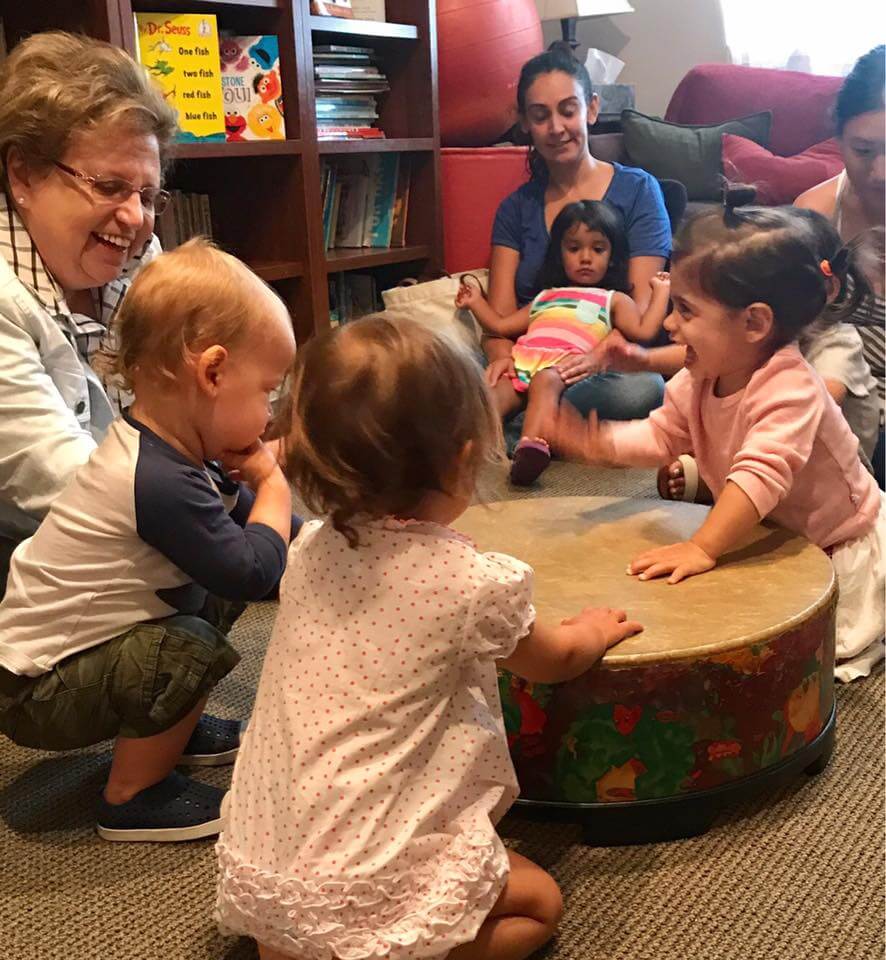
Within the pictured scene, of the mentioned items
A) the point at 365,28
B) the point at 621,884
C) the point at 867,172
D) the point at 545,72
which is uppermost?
the point at 365,28

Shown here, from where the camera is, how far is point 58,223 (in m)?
1.39

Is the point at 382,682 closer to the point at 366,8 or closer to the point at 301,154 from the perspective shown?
the point at 301,154

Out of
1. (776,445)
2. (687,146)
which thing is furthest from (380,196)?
(776,445)

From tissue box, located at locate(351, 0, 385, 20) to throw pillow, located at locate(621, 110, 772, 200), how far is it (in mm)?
816

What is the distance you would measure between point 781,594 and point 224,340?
2.32ft

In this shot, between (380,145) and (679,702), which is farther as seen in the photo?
(380,145)

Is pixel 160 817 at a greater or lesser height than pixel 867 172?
lesser

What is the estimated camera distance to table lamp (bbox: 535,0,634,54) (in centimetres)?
348

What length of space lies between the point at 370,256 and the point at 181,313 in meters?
1.91

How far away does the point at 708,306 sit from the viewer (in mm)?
1384

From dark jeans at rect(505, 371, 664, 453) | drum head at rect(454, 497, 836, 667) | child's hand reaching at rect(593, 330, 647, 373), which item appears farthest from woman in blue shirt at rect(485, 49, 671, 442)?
drum head at rect(454, 497, 836, 667)

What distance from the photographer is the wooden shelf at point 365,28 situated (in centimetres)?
271

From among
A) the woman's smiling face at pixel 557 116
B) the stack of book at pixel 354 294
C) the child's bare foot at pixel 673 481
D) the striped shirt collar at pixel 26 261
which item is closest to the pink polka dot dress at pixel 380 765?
the striped shirt collar at pixel 26 261

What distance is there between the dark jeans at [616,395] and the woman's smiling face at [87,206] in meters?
1.41
